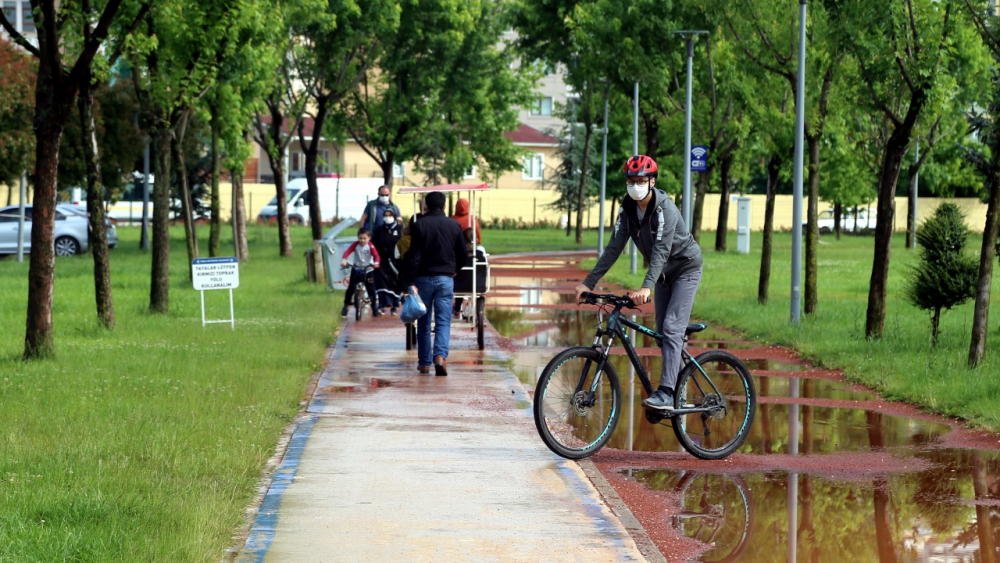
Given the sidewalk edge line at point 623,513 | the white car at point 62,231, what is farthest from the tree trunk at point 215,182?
the sidewalk edge line at point 623,513

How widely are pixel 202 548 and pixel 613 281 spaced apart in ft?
72.7

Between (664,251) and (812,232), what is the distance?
1073 cm

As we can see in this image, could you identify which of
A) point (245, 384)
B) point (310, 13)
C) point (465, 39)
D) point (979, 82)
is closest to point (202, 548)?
point (245, 384)

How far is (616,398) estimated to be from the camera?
338 inches

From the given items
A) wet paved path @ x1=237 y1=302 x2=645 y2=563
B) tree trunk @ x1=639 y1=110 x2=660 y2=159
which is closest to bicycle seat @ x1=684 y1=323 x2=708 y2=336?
wet paved path @ x1=237 y1=302 x2=645 y2=563

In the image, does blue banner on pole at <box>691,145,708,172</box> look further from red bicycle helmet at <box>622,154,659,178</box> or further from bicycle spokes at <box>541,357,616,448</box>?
bicycle spokes at <box>541,357,616,448</box>

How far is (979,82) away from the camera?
59.4 ft

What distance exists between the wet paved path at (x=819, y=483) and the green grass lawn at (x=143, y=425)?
2.29 meters

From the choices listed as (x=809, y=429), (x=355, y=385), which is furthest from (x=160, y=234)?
(x=809, y=429)

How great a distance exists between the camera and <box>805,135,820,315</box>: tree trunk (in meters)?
18.4

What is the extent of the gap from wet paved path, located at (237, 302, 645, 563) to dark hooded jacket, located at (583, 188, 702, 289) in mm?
1366

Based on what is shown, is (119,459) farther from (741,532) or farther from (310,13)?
(310,13)

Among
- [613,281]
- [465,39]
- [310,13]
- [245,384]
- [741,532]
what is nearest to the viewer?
[741,532]

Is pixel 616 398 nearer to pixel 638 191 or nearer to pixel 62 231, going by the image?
pixel 638 191
